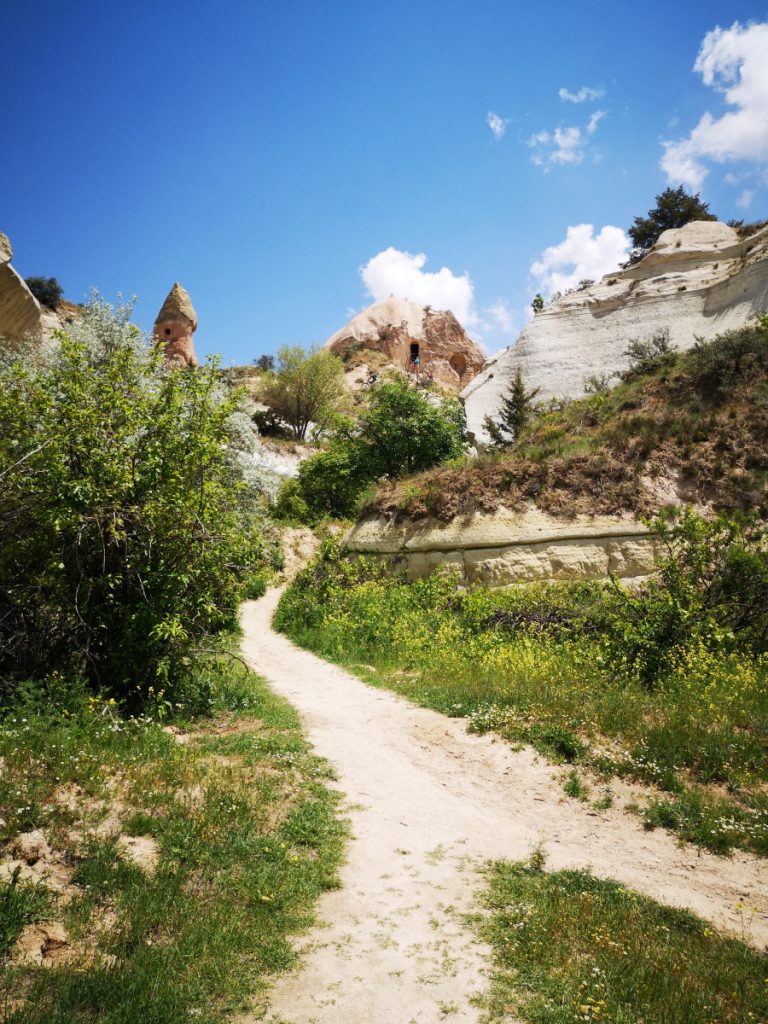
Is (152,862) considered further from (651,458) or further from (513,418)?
(513,418)

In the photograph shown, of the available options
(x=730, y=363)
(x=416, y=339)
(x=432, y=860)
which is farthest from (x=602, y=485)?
(x=416, y=339)

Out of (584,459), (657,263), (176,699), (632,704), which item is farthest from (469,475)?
(657,263)

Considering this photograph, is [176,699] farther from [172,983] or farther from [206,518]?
[172,983]

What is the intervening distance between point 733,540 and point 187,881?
1010 centimetres

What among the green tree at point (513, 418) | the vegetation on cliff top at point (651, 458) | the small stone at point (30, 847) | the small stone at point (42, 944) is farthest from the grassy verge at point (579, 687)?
the green tree at point (513, 418)

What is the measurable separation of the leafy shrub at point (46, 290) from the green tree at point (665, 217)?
134 feet

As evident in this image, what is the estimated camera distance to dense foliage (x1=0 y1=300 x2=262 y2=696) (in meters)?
6.52

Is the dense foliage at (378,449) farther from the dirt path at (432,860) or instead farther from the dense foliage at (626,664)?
the dirt path at (432,860)

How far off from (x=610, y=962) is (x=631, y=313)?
30.4 meters

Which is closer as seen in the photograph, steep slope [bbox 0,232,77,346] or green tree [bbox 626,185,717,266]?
steep slope [bbox 0,232,77,346]

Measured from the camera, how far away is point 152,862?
407 cm

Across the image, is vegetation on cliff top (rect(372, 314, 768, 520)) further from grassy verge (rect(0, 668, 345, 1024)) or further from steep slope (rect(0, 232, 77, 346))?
steep slope (rect(0, 232, 77, 346))

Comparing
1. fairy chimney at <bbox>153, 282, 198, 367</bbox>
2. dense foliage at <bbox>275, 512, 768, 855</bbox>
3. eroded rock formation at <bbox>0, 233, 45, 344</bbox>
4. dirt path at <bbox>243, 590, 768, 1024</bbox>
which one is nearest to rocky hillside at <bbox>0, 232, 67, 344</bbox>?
eroded rock formation at <bbox>0, 233, 45, 344</bbox>

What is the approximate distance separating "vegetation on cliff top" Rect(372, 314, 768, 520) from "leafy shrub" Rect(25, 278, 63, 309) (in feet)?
116
